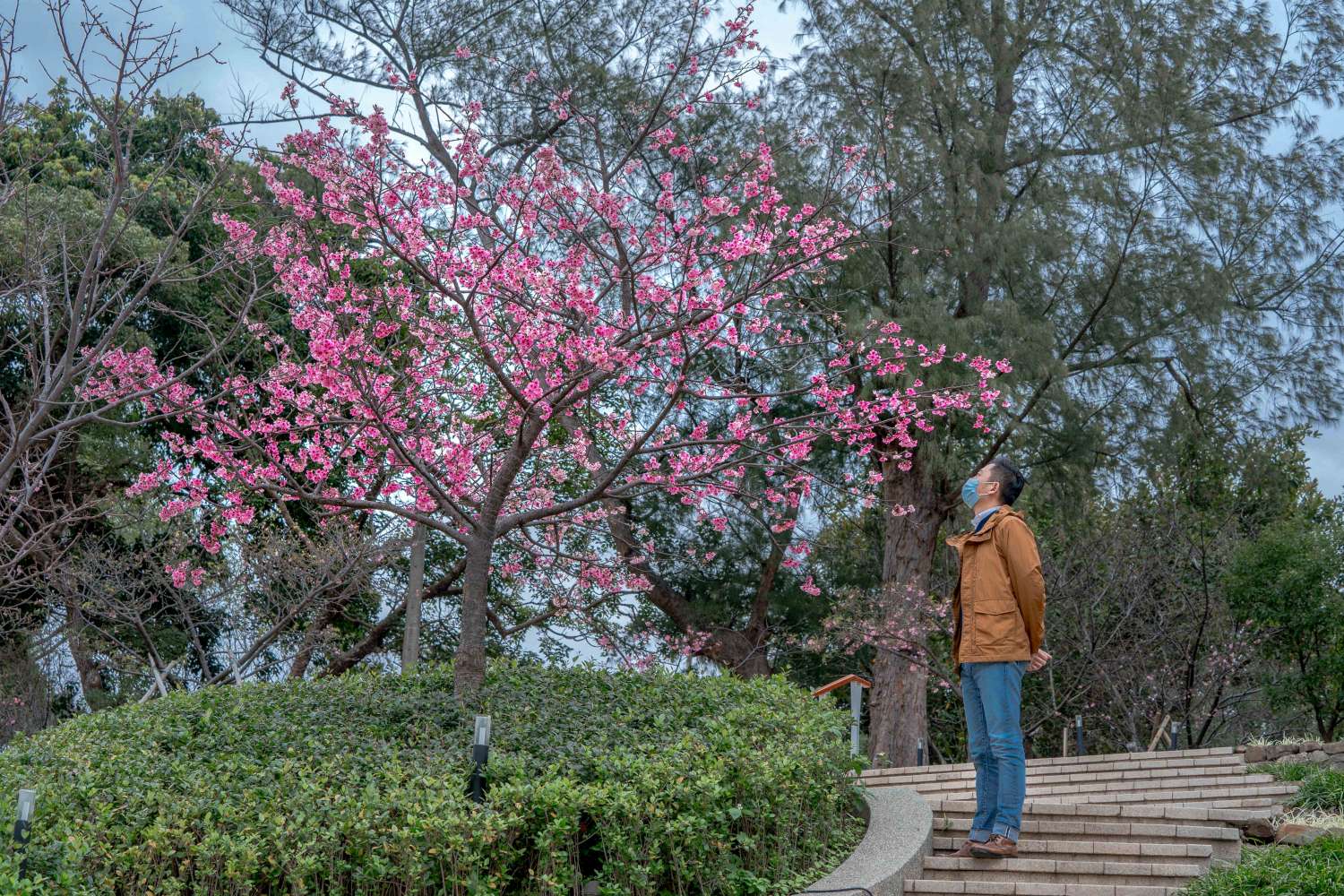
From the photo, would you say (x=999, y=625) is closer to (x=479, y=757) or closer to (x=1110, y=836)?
(x=1110, y=836)

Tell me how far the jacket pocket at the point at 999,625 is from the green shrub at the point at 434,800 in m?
0.93

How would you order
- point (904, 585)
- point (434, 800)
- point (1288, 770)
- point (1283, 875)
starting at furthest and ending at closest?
point (904, 585), point (1288, 770), point (1283, 875), point (434, 800)

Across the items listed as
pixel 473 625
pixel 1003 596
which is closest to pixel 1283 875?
pixel 1003 596

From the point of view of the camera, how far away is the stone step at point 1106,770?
731 cm

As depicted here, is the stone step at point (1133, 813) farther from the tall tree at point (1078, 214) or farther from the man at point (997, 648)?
the tall tree at point (1078, 214)

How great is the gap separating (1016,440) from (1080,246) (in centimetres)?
230

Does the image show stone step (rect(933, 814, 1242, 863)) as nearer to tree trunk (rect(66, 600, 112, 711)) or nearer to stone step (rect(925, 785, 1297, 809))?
stone step (rect(925, 785, 1297, 809))

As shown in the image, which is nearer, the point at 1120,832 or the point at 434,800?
the point at 434,800

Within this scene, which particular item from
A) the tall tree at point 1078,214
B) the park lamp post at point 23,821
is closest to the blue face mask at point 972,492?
the park lamp post at point 23,821

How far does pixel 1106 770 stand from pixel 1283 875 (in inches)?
117

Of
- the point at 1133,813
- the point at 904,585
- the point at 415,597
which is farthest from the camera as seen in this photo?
the point at 415,597

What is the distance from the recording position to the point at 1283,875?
460 cm

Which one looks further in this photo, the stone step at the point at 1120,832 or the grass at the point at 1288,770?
the grass at the point at 1288,770

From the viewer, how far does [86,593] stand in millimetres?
14008
